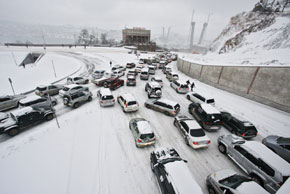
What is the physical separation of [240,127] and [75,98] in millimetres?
15128

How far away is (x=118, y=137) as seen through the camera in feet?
30.2

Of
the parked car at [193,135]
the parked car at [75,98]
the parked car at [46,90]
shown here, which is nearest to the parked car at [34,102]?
the parked car at [75,98]

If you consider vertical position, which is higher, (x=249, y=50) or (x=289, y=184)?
(x=249, y=50)

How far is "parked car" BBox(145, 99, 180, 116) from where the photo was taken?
463 inches

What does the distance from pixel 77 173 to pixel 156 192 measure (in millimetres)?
4319

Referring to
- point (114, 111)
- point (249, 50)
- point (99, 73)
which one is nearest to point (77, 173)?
point (114, 111)

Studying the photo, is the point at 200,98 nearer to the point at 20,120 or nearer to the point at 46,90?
the point at 20,120

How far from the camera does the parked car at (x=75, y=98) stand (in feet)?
40.4

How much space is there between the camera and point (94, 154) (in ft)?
25.4

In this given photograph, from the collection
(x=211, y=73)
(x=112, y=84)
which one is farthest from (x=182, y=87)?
(x=112, y=84)

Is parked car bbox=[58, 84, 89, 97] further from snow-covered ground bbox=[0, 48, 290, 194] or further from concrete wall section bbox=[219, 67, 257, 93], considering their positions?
concrete wall section bbox=[219, 67, 257, 93]

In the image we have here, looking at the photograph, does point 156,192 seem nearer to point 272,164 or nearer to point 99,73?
point 272,164

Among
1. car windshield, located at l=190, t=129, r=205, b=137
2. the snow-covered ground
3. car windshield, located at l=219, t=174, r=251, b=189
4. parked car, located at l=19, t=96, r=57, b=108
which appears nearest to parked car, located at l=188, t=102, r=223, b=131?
the snow-covered ground

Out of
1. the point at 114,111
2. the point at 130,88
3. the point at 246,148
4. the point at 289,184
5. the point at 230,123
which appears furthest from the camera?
the point at 130,88
